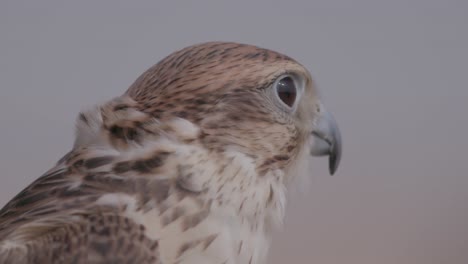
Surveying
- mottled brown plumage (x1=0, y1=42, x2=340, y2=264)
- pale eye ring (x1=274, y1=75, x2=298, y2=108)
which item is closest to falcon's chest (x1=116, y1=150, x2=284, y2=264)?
mottled brown plumage (x1=0, y1=42, x2=340, y2=264)

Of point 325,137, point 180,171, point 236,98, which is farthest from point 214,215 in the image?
point 325,137

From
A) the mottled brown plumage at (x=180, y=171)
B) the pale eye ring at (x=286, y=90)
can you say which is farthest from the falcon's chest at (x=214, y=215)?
the pale eye ring at (x=286, y=90)

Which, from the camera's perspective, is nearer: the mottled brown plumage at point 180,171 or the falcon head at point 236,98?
the mottled brown plumage at point 180,171

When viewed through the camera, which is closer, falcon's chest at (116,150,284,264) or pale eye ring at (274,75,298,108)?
falcon's chest at (116,150,284,264)

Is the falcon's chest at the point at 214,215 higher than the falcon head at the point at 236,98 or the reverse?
the reverse

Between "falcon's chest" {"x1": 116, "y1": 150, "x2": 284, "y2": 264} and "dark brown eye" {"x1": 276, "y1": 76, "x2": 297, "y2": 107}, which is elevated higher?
"dark brown eye" {"x1": 276, "y1": 76, "x2": 297, "y2": 107}

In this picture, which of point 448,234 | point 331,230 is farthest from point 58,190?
point 448,234

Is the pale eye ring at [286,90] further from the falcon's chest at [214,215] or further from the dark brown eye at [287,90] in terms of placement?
the falcon's chest at [214,215]

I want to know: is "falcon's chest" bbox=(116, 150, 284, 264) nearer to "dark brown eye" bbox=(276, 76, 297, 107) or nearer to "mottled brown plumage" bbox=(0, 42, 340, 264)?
"mottled brown plumage" bbox=(0, 42, 340, 264)
